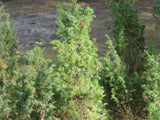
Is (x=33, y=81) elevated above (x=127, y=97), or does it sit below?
above

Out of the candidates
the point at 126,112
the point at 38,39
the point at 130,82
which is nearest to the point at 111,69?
the point at 130,82

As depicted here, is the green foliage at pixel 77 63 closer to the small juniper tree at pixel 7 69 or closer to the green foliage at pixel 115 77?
the green foliage at pixel 115 77

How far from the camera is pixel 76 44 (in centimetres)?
297

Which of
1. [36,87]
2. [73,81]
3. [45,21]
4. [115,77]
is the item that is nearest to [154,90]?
[115,77]

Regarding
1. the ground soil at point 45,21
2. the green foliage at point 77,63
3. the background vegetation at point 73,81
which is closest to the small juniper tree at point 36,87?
the background vegetation at point 73,81

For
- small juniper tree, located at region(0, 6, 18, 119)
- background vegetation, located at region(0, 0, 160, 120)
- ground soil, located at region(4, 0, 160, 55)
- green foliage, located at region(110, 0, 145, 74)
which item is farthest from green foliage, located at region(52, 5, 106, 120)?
ground soil, located at region(4, 0, 160, 55)

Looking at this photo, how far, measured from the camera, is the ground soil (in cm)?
956

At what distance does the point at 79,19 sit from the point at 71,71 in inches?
26.1

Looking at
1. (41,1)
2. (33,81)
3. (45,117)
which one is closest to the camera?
(33,81)

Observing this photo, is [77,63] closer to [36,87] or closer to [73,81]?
[73,81]

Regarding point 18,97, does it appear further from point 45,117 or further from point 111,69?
point 111,69

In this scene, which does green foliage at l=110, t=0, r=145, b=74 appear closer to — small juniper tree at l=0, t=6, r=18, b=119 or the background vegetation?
the background vegetation

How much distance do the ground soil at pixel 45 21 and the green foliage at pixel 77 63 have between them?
3.76m

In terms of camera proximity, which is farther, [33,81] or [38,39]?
[38,39]
